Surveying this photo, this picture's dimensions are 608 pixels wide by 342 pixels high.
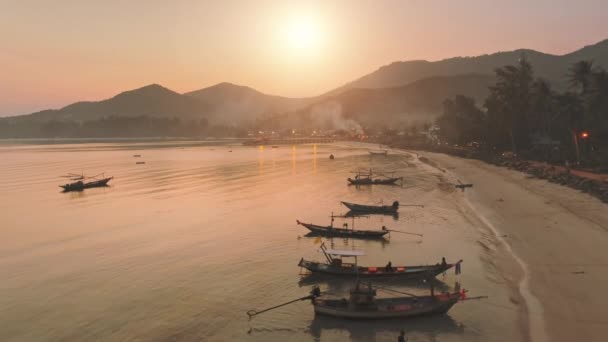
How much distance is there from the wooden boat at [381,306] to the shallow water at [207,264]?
0.51 meters

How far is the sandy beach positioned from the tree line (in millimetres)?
22074

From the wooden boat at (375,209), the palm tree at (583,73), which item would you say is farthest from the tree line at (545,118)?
the wooden boat at (375,209)

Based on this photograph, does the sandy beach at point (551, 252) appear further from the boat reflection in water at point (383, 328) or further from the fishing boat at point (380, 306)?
the fishing boat at point (380, 306)

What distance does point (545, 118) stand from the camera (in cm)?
9044

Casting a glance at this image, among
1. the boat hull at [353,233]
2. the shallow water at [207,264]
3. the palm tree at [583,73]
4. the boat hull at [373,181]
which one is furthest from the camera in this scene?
the boat hull at [373,181]

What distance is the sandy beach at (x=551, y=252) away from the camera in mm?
21844

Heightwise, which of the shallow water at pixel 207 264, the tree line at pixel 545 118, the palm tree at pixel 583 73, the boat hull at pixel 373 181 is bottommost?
the shallow water at pixel 207 264

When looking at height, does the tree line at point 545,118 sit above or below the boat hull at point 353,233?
above

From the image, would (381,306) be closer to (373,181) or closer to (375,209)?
(375,209)

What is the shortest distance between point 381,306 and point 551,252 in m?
16.5

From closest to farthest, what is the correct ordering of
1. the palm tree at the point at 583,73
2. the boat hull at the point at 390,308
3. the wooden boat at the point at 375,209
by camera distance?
the boat hull at the point at 390,308 < the wooden boat at the point at 375,209 < the palm tree at the point at 583,73

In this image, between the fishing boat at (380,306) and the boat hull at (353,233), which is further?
the boat hull at (353,233)

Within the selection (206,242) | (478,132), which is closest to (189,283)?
(206,242)

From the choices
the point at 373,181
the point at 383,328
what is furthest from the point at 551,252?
the point at 373,181
